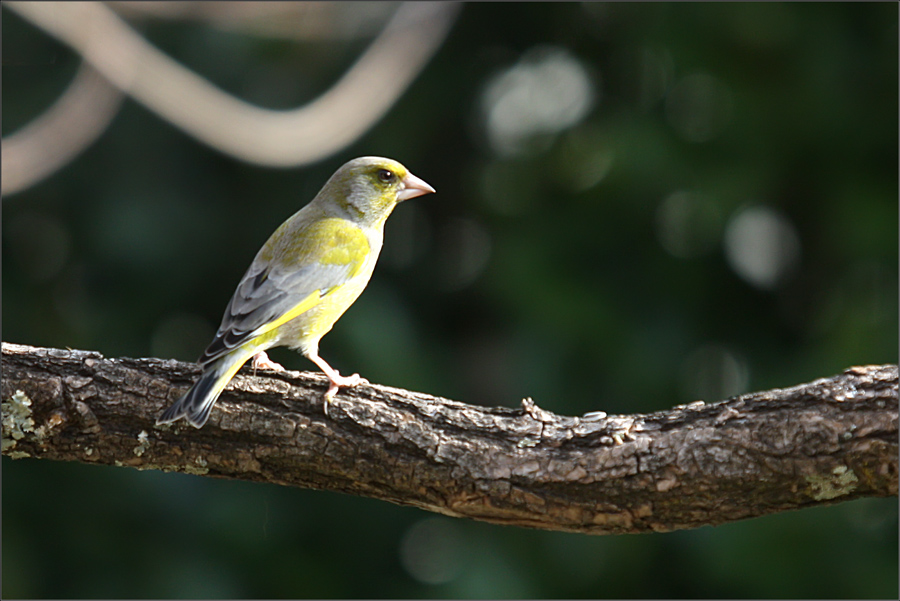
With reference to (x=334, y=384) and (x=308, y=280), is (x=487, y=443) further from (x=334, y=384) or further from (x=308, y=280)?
(x=308, y=280)

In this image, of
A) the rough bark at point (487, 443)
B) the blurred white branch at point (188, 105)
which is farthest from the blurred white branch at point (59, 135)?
the rough bark at point (487, 443)

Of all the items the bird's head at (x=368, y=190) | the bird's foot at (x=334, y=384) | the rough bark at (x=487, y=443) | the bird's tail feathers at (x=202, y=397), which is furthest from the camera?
the bird's head at (x=368, y=190)

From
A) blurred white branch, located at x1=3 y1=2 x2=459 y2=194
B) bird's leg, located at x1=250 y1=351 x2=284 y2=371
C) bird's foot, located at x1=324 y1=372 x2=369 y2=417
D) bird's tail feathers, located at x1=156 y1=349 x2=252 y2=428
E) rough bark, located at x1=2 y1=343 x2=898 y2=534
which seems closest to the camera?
rough bark, located at x1=2 y1=343 x2=898 y2=534

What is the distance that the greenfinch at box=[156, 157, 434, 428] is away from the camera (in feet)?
10.5

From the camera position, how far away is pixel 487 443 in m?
3.04

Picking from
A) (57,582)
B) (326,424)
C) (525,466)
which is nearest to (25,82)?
(57,582)

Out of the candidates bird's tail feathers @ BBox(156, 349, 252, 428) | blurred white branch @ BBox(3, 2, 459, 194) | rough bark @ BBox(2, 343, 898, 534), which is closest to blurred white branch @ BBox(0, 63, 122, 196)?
blurred white branch @ BBox(3, 2, 459, 194)

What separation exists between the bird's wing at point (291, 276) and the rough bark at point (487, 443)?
282 millimetres

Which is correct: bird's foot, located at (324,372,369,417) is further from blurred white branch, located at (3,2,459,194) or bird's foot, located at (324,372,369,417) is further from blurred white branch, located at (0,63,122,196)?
blurred white branch, located at (0,63,122,196)

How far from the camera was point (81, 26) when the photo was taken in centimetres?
538

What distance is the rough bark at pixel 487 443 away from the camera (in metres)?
→ 2.79

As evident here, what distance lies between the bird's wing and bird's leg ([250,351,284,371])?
122 mm

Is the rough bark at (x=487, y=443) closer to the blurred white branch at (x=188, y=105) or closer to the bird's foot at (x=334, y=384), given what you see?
the bird's foot at (x=334, y=384)

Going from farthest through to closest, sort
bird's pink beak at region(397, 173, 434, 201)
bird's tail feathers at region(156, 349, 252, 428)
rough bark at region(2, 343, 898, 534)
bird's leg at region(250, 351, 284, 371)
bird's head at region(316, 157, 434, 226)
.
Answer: bird's pink beak at region(397, 173, 434, 201) < bird's head at region(316, 157, 434, 226) < bird's leg at region(250, 351, 284, 371) < bird's tail feathers at region(156, 349, 252, 428) < rough bark at region(2, 343, 898, 534)
